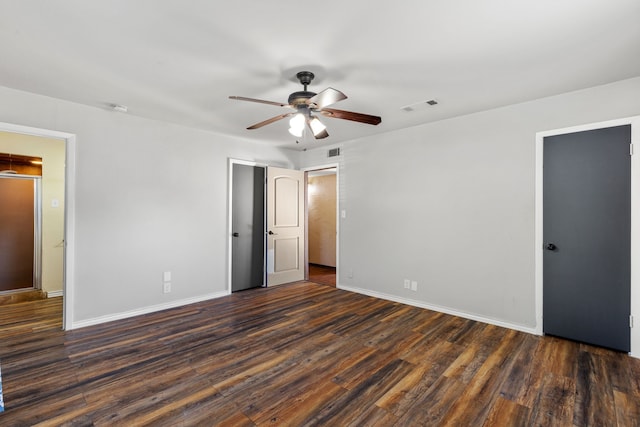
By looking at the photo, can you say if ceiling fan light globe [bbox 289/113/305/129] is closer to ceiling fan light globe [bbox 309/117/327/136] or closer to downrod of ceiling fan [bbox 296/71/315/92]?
ceiling fan light globe [bbox 309/117/327/136]

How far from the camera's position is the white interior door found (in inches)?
202

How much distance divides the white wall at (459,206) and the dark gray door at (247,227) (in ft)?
4.81

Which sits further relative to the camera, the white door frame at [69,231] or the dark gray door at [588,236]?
the white door frame at [69,231]

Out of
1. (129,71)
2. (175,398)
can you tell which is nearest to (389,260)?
(175,398)

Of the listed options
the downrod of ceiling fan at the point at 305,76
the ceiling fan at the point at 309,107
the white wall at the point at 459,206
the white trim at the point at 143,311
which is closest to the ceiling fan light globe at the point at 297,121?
the ceiling fan at the point at 309,107

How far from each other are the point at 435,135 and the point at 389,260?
1.84m

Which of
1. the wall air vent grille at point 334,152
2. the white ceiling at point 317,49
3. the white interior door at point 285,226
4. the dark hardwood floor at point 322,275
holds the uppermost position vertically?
the white ceiling at point 317,49

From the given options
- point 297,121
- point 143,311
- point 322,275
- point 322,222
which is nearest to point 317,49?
point 297,121

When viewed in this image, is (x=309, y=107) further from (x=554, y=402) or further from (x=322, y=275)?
(x=322, y=275)

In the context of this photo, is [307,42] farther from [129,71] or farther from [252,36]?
[129,71]

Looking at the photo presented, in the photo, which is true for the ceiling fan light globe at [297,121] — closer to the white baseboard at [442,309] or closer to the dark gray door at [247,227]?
the dark gray door at [247,227]

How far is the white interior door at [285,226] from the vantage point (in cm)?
514

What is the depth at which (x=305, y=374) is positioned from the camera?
2.37 metres

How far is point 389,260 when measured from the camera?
4.36 m
